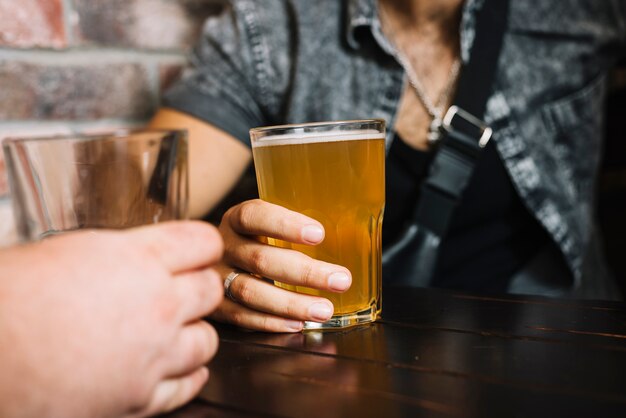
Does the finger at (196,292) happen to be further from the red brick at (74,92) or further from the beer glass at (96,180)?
the red brick at (74,92)

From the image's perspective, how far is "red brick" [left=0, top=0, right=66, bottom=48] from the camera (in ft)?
3.70

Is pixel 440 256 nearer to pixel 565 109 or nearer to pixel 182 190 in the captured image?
pixel 565 109

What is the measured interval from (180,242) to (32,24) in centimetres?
89

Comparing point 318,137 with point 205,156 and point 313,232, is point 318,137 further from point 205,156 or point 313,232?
point 205,156

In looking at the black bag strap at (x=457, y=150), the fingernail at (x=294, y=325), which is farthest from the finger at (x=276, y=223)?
the black bag strap at (x=457, y=150)

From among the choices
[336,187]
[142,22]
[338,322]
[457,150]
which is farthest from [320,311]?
[142,22]

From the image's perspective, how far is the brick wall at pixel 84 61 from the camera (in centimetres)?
116

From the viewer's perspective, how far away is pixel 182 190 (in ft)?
1.63

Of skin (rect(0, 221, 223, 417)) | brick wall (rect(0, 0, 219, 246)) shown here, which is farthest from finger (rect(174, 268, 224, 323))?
brick wall (rect(0, 0, 219, 246))

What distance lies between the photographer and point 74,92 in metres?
1.27

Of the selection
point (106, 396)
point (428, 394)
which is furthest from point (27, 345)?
point (428, 394)

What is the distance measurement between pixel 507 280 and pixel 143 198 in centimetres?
120

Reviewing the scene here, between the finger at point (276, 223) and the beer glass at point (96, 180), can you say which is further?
the finger at point (276, 223)

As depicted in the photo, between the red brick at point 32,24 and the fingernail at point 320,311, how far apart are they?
2.62 feet
